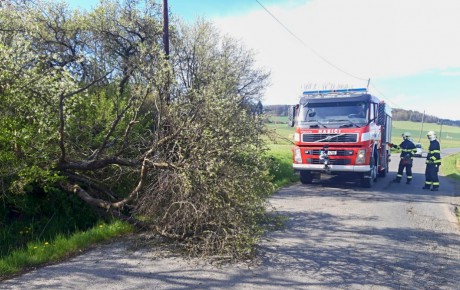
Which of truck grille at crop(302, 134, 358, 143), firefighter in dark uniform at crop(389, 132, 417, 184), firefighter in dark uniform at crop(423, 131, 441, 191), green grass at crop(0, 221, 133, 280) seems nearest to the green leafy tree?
green grass at crop(0, 221, 133, 280)

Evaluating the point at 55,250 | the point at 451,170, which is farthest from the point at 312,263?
the point at 451,170

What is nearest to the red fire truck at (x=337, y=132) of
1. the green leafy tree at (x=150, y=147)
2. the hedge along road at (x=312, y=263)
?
the hedge along road at (x=312, y=263)

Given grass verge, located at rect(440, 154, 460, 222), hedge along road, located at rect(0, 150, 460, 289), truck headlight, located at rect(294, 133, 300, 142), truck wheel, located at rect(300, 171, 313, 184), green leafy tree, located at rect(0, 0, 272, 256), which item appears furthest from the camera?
grass verge, located at rect(440, 154, 460, 222)

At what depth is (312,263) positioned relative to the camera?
15.6 ft

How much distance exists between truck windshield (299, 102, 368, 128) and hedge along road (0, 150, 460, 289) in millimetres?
3928

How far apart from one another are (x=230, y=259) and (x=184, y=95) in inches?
109

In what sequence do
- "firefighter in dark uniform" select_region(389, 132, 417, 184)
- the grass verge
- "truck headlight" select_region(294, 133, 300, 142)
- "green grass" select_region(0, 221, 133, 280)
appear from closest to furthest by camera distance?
"green grass" select_region(0, 221, 133, 280), "truck headlight" select_region(294, 133, 300, 142), "firefighter in dark uniform" select_region(389, 132, 417, 184), the grass verge

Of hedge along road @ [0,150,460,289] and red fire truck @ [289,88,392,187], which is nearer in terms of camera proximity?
hedge along road @ [0,150,460,289]

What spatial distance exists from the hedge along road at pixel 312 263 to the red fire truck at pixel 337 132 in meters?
3.32

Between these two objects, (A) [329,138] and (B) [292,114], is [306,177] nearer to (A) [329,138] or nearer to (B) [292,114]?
(A) [329,138]

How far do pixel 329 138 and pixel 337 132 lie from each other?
11.9 inches

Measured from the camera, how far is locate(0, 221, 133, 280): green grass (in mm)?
4488

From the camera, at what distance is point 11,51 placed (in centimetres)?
556

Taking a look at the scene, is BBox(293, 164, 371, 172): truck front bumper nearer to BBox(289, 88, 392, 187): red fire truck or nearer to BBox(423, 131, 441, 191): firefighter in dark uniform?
BBox(289, 88, 392, 187): red fire truck
